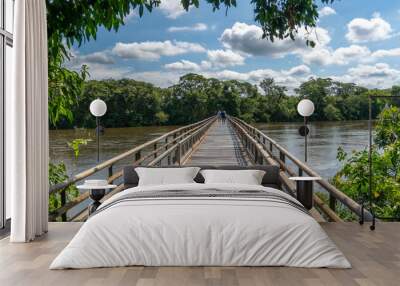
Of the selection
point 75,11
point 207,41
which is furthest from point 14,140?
point 207,41

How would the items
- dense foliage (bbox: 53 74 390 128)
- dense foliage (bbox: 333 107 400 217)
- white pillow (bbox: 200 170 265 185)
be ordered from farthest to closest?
1. dense foliage (bbox: 333 107 400 217)
2. dense foliage (bbox: 53 74 390 128)
3. white pillow (bbox: 200 170 265 185)

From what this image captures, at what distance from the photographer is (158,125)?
729cm

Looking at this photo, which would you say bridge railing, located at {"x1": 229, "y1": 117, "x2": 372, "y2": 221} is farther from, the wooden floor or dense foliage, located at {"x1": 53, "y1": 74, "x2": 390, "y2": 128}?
the wooden floor

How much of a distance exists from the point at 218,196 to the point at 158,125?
10.8 ft

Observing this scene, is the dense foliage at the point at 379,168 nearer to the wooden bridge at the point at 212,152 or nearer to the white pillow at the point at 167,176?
the wooden bridge at the point at 212,152

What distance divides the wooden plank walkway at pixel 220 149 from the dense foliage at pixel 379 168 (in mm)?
1396

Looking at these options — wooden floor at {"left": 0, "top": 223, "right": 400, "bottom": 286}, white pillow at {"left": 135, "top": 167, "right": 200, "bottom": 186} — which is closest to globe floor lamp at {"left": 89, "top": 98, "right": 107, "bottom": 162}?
white pillow at {"left": 135, "top": 167, "right": 200, "bottom": 186}

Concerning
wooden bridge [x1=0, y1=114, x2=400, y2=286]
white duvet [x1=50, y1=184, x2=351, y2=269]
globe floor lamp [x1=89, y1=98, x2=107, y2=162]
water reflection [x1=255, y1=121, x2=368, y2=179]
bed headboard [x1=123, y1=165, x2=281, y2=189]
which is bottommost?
wooden bridge [x1=0, y1=114, x2=400, y2=286]

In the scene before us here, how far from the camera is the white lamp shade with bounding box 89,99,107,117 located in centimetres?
653

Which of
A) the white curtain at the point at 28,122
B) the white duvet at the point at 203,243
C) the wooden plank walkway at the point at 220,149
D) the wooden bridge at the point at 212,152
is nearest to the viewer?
the white duvet at the point at 203,243

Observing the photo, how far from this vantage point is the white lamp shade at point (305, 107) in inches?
256

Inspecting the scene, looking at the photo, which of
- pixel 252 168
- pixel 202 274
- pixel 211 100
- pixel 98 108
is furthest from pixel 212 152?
pixel 202 274

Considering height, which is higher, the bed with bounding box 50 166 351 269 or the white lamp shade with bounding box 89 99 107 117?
the white lamp shade with bounding box 89 99 107 117

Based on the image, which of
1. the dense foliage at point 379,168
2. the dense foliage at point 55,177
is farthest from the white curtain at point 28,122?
the dense foliage at point 379,168
